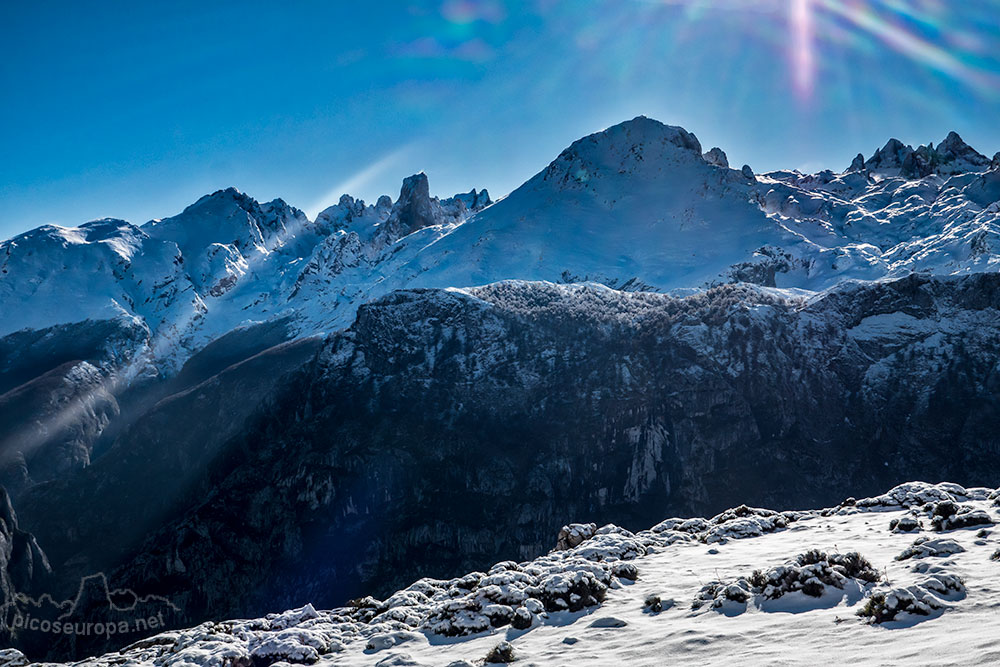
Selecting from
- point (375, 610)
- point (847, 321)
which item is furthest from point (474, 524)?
point (375, 610)

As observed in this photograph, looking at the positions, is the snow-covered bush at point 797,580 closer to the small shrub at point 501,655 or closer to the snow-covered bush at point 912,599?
the snow-covered bush at point 912,599

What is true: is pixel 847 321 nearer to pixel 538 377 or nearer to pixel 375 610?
pixel 538 377

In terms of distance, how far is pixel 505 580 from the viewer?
30016mm

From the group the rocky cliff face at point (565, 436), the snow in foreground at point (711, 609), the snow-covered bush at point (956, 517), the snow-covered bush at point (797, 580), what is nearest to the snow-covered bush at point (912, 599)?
the snow in foreground at point (711, 609)

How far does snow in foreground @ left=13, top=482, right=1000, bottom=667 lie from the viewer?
714 inches

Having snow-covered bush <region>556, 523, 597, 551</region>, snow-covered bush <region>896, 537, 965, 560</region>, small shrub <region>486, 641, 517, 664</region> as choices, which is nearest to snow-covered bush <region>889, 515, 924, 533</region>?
snow-covered bush <region>896, 537, 965, 560</region>

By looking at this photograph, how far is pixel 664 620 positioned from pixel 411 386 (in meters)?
143

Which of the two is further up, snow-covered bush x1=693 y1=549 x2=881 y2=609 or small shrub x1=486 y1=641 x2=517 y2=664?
snow-covered bush x1=693 y1=549 x2=881 y2=609

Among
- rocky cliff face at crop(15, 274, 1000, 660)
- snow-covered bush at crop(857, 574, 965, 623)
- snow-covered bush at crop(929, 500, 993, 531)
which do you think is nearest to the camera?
snow-covered bush at crop(857, 574, 965, 623)

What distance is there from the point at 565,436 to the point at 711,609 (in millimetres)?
127590

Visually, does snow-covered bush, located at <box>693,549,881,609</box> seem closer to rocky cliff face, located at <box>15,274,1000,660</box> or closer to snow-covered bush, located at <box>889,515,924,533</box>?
snow-covered bush, located at <box>889,515,924,533</box>

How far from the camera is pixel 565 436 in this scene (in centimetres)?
14988

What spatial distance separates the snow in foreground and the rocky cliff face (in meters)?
98.7

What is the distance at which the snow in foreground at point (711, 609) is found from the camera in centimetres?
1814
